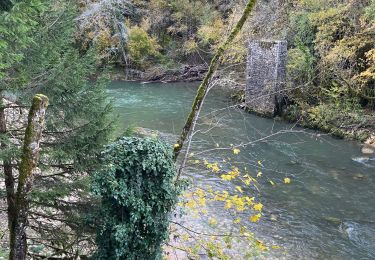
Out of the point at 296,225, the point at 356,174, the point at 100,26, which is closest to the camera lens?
the point at 296,225

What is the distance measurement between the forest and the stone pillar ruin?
0.24ft

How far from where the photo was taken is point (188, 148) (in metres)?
5.59

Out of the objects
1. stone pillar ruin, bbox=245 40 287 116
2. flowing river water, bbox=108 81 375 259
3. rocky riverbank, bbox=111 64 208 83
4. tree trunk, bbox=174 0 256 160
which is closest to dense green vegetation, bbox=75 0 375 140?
stone pillar ruin, bbox=245 40 287 116

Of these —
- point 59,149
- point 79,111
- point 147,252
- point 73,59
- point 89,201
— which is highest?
point 73,59

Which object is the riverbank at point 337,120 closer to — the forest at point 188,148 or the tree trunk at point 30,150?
the forest at point 188,148

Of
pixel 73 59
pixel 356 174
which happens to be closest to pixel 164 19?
pixel 356 174

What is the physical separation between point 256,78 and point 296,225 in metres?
10.2

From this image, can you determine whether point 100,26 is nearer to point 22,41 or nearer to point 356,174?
point 356,174

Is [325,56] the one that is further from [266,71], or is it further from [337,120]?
[337,120]

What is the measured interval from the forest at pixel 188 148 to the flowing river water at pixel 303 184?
0.16 ft

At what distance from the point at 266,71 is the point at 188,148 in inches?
504

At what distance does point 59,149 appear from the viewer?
478cm

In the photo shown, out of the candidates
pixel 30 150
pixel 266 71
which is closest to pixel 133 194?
pixel 30 150

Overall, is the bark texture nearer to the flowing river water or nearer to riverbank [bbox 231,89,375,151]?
the flowing river water
